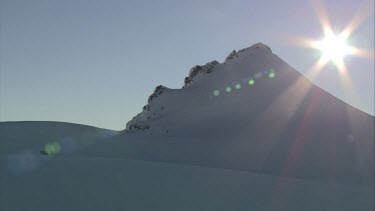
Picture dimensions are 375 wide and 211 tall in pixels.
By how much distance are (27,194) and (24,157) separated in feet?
9.06

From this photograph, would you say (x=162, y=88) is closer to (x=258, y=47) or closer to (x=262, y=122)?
(x=258, y=47)

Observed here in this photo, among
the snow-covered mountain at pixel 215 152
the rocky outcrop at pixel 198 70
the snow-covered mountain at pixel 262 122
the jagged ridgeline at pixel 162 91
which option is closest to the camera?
the snow-covered mountain at pixel 215 152

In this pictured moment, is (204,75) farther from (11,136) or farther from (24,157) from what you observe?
(24,157)

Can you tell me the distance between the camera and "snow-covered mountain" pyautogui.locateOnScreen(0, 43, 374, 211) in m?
11.6

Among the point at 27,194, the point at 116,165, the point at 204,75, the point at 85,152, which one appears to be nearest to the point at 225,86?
the point at 204,75

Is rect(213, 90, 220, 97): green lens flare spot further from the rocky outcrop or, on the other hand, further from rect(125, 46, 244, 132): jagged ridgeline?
the rocky outcrop

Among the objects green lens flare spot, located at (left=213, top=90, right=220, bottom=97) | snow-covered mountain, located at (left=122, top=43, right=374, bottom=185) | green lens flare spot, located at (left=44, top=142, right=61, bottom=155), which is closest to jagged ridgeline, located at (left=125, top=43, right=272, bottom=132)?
snow-covered mountain, located at (left=122, top=43, right=374, bottom=185)

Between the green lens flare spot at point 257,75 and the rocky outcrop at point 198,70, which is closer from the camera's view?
the green lens flare spot at point 257,75

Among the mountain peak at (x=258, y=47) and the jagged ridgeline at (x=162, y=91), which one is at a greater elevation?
the mountain peak at (x=258, y=47)

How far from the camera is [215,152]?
78.4 ft

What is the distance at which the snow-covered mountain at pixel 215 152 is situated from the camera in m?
11.6

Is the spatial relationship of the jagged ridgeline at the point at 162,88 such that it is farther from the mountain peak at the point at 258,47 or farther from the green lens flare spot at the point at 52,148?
the green lens flare spot at the point at 52,148

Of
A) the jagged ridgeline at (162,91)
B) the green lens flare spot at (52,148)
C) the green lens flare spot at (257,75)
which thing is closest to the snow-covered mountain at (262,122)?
the jagged ridgeline at (162,91)

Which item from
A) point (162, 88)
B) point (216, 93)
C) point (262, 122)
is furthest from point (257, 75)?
point (162, 88)
